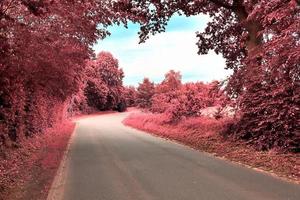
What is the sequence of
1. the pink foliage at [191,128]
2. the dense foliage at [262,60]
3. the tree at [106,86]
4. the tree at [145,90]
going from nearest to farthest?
the dense foliage at [262,60]
the pink foliage at [191,128]
the tree at [106,86]
the tree at [145,90]

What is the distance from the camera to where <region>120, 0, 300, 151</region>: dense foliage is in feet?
51.8

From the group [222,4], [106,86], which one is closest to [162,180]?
[222,4]

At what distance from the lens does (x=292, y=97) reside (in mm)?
17219

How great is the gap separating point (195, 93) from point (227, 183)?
807 inches

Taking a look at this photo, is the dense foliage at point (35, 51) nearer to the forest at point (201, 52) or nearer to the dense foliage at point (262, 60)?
the forest at point (201, 52)

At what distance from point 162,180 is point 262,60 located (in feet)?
27.9

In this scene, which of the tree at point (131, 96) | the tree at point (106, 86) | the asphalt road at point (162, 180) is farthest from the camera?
the tree at point (131, 96)

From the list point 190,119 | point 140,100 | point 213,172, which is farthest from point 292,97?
point 140,100

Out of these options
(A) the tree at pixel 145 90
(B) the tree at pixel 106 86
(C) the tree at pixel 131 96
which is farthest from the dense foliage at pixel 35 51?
(C) the tree at pixel 131 96

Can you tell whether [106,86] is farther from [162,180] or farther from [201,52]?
[162,180]

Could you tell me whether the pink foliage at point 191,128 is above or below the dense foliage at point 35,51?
below

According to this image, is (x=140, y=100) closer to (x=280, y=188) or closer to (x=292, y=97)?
(x=292, y=97)

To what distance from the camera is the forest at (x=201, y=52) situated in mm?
15930

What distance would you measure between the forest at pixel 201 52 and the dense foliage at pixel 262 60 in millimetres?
37
